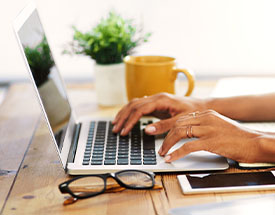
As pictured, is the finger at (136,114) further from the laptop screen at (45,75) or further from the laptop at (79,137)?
the laptop screen at (45,75)

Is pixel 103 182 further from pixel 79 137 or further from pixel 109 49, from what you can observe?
pixel 109 49

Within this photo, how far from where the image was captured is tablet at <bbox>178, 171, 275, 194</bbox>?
812 millimetres

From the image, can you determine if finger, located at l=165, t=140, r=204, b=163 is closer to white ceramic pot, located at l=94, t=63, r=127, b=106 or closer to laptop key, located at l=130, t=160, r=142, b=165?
laptop key, located at l=130, t=160, r=142, b=165

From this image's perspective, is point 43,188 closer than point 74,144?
Yes

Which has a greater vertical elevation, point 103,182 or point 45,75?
point 45,75

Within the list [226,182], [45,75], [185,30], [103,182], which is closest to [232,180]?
[226,182]

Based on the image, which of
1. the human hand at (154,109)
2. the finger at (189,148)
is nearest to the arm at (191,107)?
the human hand at (154,109)

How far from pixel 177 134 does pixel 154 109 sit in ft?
0.72

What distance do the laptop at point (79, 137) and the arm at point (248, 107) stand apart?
21 centimetres

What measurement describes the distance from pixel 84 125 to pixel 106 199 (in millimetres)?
410

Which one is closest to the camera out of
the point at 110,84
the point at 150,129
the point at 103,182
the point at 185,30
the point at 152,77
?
the point at 103,182

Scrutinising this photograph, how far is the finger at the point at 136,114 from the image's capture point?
110cm

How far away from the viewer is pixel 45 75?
3.45ft

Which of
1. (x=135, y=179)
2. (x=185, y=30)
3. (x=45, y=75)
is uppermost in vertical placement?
(x=45, y=75)
